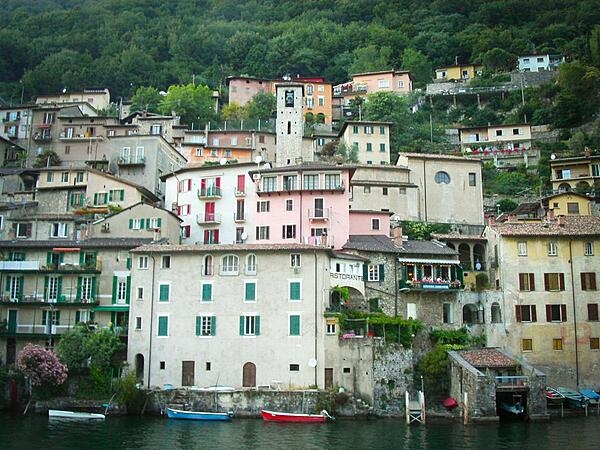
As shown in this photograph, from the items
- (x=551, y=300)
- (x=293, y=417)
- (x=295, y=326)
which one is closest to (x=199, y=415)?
(x=293, y=417)

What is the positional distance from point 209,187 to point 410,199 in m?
20.2

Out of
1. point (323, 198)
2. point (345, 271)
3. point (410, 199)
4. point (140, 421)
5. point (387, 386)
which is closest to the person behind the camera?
point (140, 421)

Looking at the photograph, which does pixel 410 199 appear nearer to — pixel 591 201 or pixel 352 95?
pixel 591 201

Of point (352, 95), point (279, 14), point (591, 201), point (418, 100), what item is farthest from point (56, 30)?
point (591, 201)

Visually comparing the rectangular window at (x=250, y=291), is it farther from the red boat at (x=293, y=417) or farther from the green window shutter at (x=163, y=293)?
the red boat at (x=293, y=417)

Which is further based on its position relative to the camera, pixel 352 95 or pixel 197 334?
pixel 352 95

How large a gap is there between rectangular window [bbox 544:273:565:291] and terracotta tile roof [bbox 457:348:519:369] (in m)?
7.40

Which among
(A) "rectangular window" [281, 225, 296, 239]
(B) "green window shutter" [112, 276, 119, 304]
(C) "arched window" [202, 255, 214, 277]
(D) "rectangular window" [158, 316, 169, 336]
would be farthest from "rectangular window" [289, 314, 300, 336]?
(B) "green window shutter" [112, 276, 119, 304]

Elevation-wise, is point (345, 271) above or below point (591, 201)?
below

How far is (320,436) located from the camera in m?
39.9

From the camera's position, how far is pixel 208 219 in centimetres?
6053

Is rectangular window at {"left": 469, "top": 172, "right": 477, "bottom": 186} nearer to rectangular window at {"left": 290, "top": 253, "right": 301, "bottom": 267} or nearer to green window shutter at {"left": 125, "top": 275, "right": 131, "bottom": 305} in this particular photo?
rectangular window at {"left": 290, "top": 253, "right": 301, "bottom": 267}

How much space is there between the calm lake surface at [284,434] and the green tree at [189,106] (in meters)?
61.8

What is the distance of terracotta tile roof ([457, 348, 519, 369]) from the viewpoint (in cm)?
4803
